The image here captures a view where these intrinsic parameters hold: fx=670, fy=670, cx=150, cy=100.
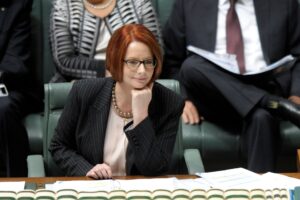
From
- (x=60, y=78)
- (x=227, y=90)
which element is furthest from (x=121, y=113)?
(x=60, y=78)

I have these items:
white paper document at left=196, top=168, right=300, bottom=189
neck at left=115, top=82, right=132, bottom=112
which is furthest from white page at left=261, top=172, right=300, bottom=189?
neck at left=115, top=82, right=132, bottom=112

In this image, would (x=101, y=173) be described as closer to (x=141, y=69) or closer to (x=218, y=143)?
(x=141, y=69)

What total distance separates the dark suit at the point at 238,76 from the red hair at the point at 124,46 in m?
1.03

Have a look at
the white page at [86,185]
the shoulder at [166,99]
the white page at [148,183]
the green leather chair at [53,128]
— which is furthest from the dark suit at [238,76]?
the white page at [86,185]

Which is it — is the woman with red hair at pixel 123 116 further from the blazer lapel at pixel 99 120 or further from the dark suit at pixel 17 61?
the dark suit at pixel 17 61

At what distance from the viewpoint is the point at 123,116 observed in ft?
7.47

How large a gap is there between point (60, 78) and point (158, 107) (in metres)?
1.27

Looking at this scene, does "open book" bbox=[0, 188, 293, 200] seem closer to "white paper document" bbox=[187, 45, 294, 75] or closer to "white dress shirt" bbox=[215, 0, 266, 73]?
"white paper document" bbox=[187, 45, 294, 75]

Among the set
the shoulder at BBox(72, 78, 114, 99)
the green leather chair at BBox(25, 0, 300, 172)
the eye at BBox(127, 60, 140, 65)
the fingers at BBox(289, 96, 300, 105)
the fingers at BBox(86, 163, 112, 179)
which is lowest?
the green leather chair at BBox(25, 0, 300, 172)

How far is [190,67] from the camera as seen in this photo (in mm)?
3178

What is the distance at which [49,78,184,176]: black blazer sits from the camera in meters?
2.22

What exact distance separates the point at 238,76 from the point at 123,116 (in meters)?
1.02

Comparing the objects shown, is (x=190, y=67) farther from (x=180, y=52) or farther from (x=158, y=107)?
(x=158, y=107)

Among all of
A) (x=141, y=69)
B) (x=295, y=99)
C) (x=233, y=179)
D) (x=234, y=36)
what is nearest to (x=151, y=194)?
(x=233, y=179)
